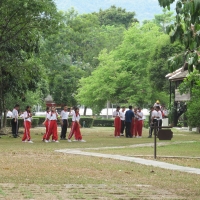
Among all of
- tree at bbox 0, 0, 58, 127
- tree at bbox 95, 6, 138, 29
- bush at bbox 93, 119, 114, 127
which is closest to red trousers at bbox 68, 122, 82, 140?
tree at bbox 0, 0, 58, 127

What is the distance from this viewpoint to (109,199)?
480 inches

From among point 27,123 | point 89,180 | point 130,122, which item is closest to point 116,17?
point 130,122

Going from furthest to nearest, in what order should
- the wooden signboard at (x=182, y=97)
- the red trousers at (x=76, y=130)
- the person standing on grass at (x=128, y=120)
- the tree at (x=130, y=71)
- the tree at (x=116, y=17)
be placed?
the tree at (x=116, y=17) < the tree at (x=130, y=71) < the wooden signboard at (x=182, y=97) < the person standing on grass at (x=128, y=120) < the red trousers at (x=76, y=130)

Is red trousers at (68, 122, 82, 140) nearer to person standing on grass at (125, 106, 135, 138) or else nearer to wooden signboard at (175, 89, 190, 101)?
person standing on grass at (125, 106, 135, 138)

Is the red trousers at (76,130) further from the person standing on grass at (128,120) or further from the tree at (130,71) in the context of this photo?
the tree at (130,71)

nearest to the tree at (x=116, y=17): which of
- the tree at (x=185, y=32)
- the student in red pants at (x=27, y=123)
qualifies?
the student in red pants at (x=27, y=123)

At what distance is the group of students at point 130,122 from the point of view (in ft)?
137

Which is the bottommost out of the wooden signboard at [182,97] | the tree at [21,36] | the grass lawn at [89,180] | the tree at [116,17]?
the grass lawn at [89,180]

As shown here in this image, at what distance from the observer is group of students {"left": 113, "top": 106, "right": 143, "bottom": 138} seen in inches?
1645

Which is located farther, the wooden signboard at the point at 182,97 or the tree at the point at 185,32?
the wooden signboard at the point at 182,97

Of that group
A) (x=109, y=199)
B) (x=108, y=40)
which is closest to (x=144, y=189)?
(x=109, y=199)

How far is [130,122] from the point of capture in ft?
137

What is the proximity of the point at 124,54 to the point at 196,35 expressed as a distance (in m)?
65.3

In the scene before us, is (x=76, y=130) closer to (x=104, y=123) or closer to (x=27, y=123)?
(x=27, y=123)
